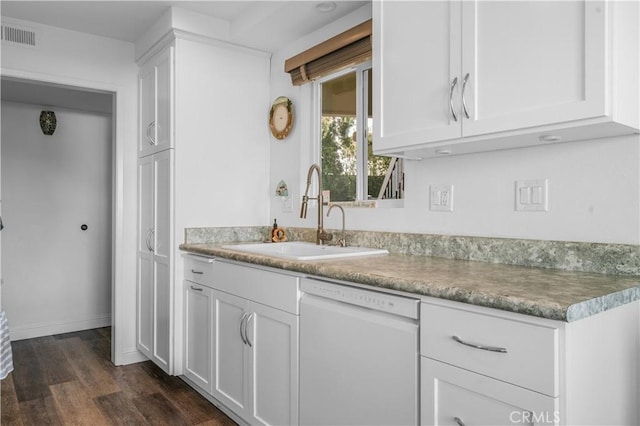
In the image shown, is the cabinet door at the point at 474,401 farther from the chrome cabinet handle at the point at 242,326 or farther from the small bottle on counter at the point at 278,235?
the small bottle on counter at the point at 278,235

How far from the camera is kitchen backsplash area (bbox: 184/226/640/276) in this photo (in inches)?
57.0

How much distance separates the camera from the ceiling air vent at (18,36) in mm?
2779

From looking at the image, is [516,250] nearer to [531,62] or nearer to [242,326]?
[531,62]

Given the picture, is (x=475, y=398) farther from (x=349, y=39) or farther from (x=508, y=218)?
(x=349, y=39)

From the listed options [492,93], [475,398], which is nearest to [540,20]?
[492,93]

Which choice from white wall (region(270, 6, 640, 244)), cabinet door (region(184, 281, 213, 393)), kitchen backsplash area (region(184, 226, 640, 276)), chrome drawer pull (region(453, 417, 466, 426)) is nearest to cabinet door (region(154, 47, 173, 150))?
cabinet door (region(184, 281, 213, 393))

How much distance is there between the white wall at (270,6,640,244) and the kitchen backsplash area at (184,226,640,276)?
3 centimetres

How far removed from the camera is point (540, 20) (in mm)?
1346

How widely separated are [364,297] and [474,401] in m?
0.48

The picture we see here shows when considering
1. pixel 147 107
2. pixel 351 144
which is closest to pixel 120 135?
pixel 147 107

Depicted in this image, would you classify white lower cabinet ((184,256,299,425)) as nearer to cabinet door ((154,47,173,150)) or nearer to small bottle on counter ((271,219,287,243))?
small bottle on counter ((271,219,287,243))

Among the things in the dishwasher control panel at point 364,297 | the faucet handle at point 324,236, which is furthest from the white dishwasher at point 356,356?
the faucet handle at point 324,236

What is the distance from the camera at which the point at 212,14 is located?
2.75 meters

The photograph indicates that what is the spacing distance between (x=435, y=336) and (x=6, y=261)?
3871mm
